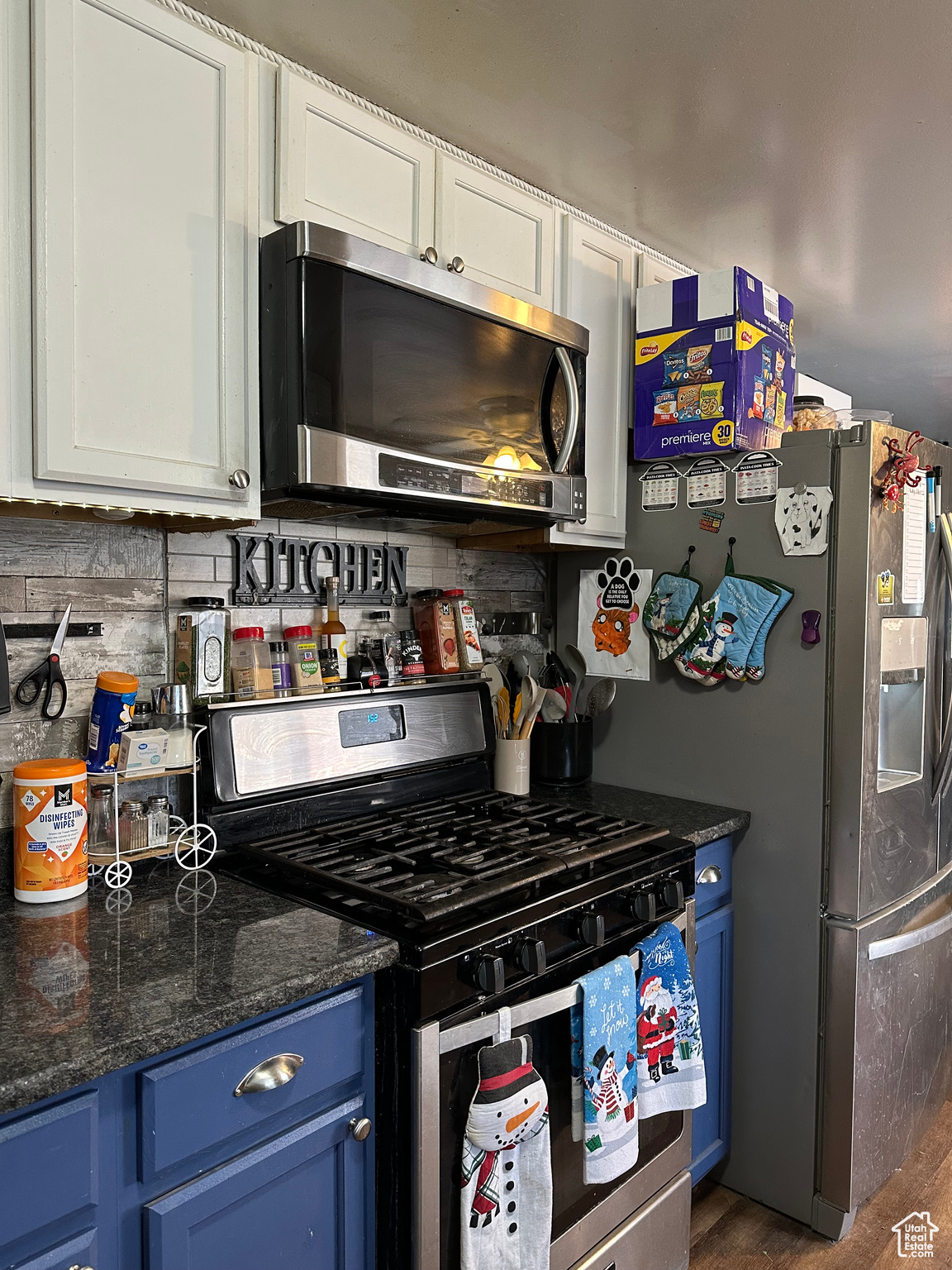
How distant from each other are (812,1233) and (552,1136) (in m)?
0.99

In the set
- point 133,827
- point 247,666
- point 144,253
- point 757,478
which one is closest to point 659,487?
point 757,478

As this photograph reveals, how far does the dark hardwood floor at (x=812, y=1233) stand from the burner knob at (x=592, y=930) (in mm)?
975

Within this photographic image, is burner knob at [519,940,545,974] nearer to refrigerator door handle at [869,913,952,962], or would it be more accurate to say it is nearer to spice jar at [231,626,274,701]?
spice jar at [231,626,274,701]

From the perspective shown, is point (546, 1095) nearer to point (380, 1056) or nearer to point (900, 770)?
point (380, 1056)

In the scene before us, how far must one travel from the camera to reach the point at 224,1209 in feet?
3.65

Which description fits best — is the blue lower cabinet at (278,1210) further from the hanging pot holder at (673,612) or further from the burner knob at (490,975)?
the hanging pot holder at (673,612)

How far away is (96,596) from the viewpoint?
1.60 meters

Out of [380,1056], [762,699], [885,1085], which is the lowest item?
[885,1085]

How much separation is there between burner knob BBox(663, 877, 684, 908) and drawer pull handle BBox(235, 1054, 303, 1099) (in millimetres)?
834

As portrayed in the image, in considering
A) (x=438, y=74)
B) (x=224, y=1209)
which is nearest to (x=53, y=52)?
(x=438, y=74)

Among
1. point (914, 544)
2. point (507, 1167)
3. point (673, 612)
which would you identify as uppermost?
point (914, 544)

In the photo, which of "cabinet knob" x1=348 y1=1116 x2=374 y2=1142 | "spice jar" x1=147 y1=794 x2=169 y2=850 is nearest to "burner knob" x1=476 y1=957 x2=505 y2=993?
"cabinet knob" x1=348 y1=1116 x2=374 y2=1142

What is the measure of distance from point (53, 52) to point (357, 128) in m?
0.54

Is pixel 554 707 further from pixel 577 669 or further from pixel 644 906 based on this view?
pixel 644 906
